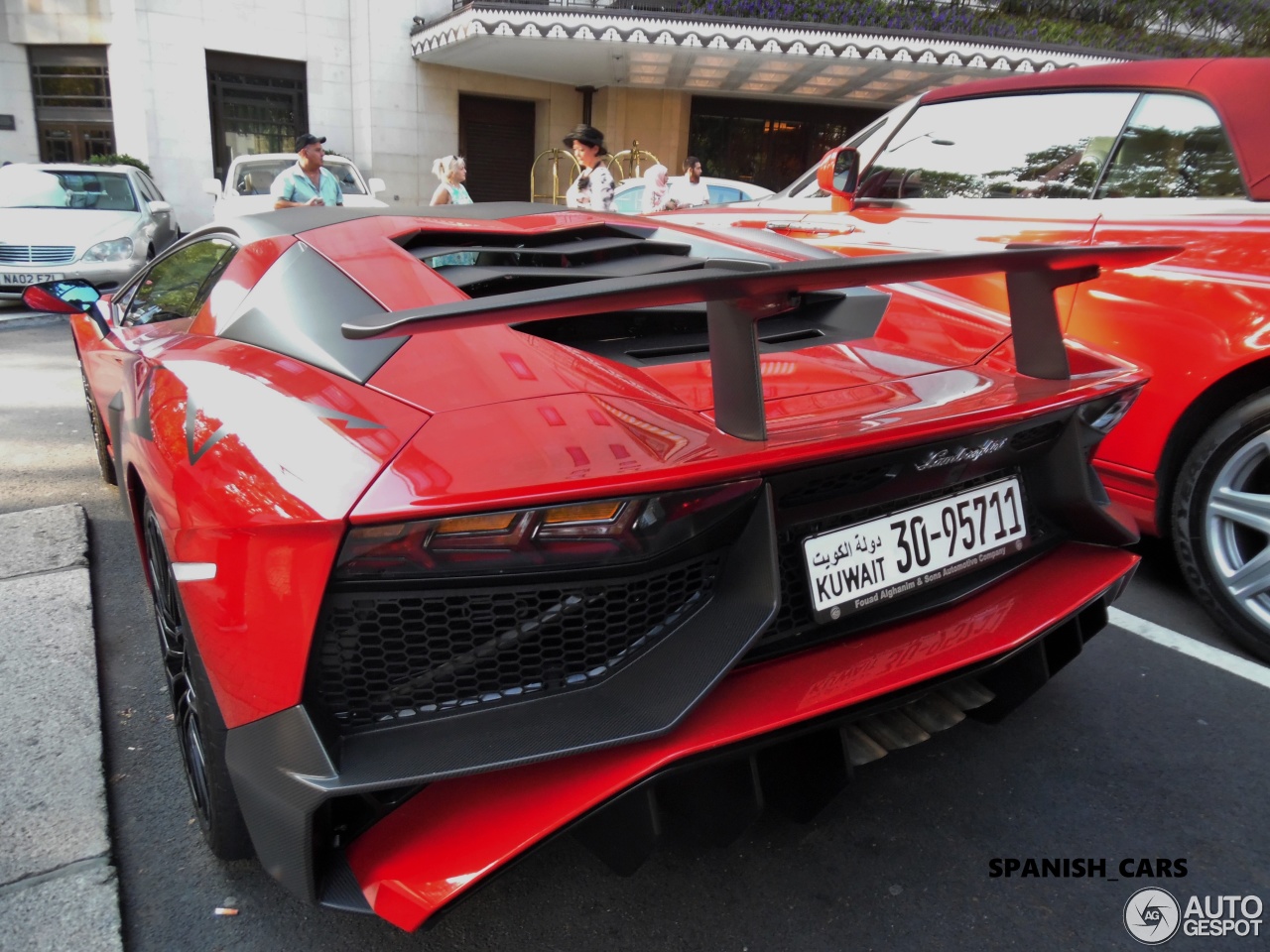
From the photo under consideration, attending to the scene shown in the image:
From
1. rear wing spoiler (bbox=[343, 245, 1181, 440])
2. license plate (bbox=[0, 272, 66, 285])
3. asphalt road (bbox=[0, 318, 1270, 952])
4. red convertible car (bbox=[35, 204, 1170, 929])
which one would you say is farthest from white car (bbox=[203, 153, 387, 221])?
rear wing spoiler (bbox=[343, 245, 1181, 440])

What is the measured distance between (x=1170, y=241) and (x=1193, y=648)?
1.24 meters

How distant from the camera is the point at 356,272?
68.8 inches

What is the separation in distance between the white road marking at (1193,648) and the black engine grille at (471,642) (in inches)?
67.5

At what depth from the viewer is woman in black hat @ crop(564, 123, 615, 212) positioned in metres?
7.36

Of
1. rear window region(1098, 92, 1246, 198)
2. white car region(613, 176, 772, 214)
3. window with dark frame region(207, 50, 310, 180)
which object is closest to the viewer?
rear window region(1098, 92, 1246, 198)

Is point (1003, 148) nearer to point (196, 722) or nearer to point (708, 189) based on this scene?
point (196, 722)

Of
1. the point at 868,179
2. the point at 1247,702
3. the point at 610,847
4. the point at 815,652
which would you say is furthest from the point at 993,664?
the point at 868,179

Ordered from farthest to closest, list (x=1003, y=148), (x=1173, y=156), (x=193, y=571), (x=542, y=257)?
(x=1003, y=148), (x=1173, y=156), (x=542, y=257), (x=193, y=571)

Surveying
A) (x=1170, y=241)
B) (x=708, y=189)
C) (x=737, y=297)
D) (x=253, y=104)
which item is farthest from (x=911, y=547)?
(x=253, y=104)

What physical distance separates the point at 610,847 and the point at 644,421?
670 millimetres

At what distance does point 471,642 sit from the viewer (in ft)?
4.39

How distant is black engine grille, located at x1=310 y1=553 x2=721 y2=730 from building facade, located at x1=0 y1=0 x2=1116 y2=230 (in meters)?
16.4

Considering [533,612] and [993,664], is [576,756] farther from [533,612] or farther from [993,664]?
[993,664]

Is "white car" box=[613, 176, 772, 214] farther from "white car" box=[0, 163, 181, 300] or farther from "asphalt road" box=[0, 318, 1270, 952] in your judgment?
"asphalt road" box=[0, 318, 1270, 952]
